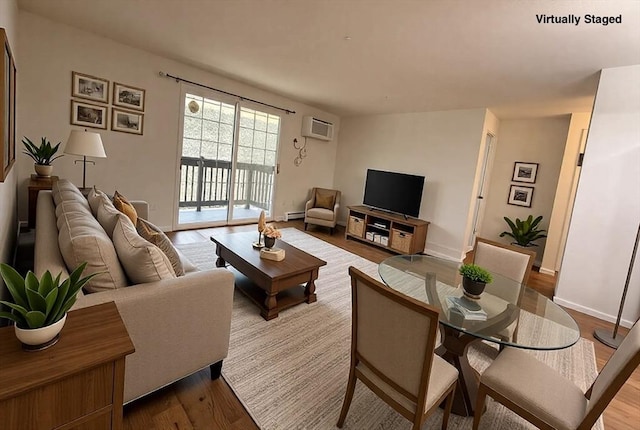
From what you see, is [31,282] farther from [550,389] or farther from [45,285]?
[550,389]

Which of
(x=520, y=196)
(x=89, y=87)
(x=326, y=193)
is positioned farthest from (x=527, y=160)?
(x=89, y=87)

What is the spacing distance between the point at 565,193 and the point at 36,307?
5.56 metres

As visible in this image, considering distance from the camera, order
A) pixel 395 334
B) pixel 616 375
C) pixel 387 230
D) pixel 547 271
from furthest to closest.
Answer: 1. pixel 387 230
2. pixel 547 271
3. pixel 395 334
4. pixel 616 375

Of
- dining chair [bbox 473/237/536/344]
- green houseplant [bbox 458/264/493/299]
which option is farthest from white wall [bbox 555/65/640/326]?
green houseplant [bbox 458/264/493/299]

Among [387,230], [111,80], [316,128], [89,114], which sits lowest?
[387,230]

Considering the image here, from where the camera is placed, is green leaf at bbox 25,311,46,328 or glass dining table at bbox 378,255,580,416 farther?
glass dining table at bbox 378,255,580,416

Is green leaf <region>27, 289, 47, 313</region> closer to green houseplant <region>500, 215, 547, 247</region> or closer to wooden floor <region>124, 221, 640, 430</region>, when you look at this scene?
wooden floor <region>124, 221, 640, 430</region>

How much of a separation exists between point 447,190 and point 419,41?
2741mm

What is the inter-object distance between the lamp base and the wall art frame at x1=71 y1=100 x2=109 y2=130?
575cm

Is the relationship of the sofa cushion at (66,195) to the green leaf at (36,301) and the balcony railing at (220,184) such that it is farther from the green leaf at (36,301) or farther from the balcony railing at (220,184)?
the balcony railing at (220,184)

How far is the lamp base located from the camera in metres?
2.50

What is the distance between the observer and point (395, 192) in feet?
16.3

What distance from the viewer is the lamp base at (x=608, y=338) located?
2505 millimetres

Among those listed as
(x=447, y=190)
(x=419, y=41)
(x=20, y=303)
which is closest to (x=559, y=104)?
(x=447, y=190)
